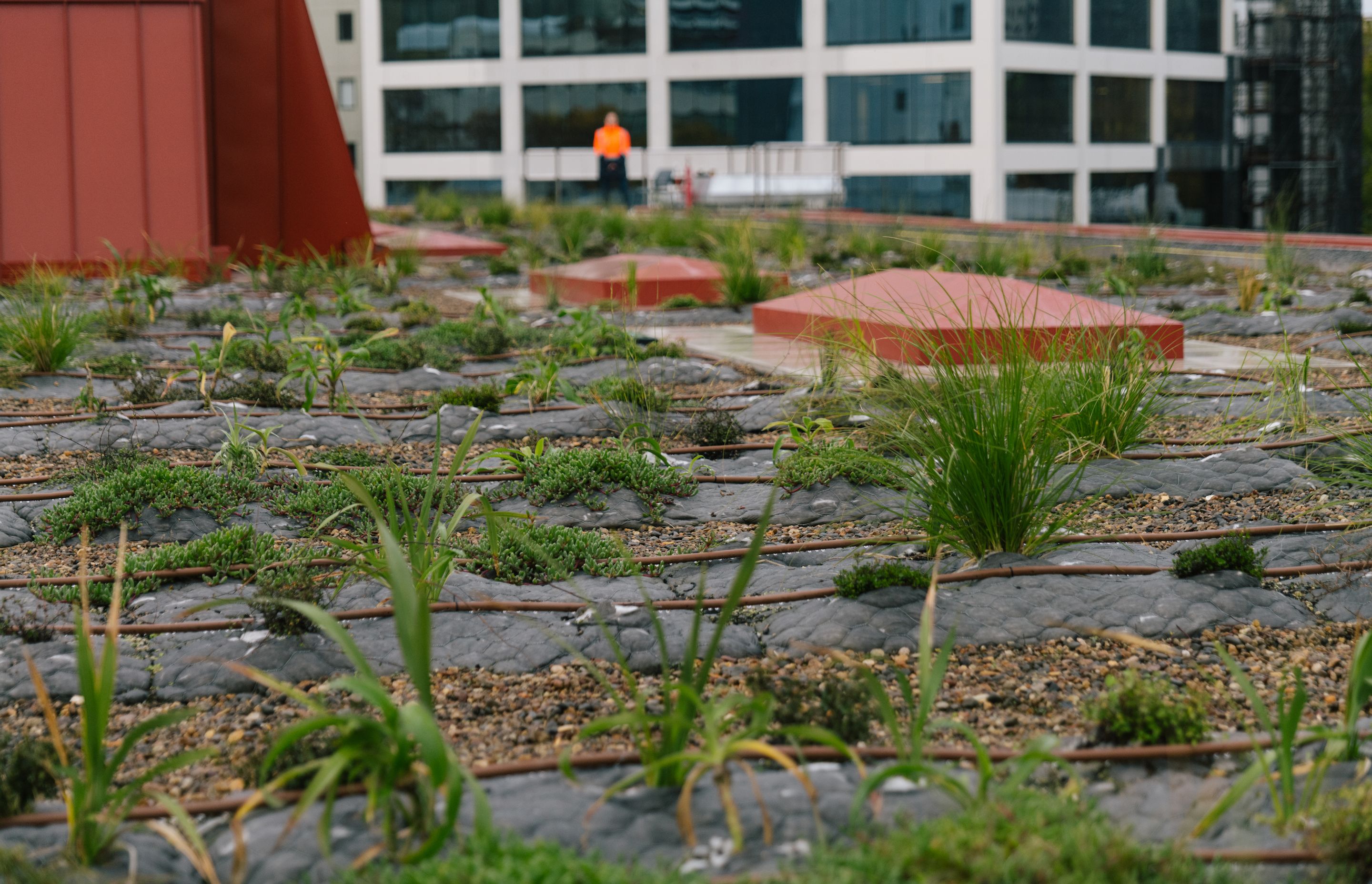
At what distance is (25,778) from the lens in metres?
2.19

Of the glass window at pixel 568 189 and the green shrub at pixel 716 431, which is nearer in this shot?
the green shrub at pixel 716 431

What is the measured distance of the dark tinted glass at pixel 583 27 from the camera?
36.9 meters

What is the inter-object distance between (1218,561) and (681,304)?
6.69 m

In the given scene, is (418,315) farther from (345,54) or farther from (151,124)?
(345,54)

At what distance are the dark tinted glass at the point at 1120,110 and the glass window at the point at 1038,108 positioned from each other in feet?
2.73

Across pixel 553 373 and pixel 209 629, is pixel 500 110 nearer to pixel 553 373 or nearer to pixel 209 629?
pixel 553 373

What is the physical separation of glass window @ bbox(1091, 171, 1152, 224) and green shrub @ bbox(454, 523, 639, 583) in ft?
114

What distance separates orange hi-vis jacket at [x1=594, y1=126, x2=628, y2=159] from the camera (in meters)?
21.1

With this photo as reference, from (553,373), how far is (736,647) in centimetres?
270

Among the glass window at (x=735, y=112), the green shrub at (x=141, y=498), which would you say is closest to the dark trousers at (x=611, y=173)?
the glass window at (x=735, y=112)

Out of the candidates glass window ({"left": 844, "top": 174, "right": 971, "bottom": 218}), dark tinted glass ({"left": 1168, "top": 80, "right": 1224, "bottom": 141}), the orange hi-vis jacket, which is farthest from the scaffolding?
the orange hi-vis jacket

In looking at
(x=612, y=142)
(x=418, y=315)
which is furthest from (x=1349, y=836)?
(x=612, y=142)

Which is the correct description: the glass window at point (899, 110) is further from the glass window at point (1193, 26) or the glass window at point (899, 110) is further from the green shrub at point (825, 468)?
the green shrub at point (825, 468)

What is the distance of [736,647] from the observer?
9.78 ft
